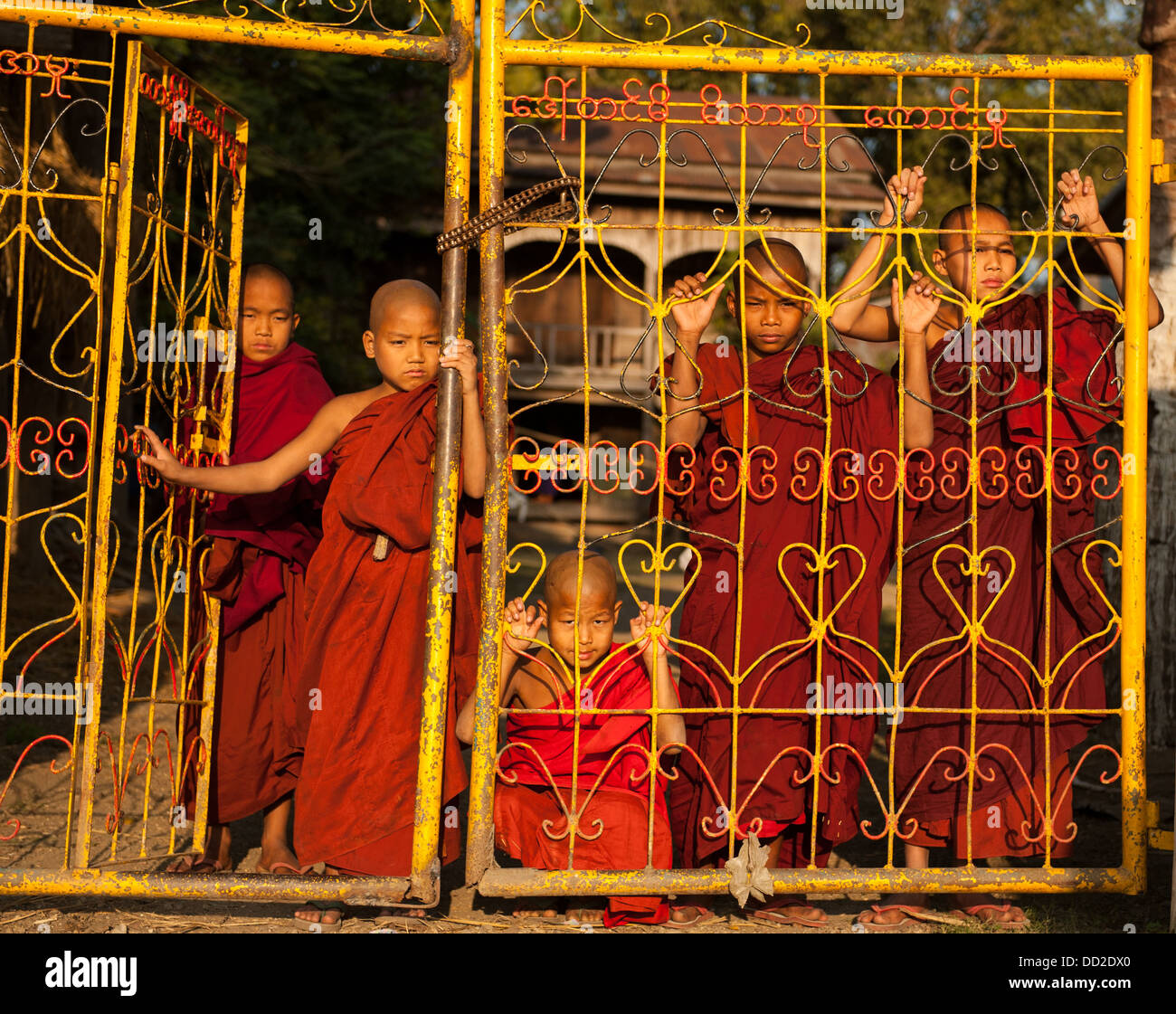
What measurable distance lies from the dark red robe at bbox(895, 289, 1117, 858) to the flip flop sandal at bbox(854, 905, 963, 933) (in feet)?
0.68

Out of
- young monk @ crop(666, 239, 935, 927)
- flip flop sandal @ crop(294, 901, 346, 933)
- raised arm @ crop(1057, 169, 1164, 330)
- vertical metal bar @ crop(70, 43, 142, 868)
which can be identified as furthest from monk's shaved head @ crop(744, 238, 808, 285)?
flip flop sandal @ crop(294, 901, 346, 933)

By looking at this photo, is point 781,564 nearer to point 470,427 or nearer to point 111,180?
point 470,427

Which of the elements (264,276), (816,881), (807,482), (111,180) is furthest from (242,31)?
(816,881)

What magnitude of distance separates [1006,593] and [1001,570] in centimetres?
8

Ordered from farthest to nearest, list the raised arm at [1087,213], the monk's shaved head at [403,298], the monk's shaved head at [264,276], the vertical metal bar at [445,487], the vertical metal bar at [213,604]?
the monk's shaved head at [264,276]
the vertical metal bar at [213,604]
the monk's shaved head at [403,298]
the raised arm at [1087,213]
the vertical metal bar at [445,487]

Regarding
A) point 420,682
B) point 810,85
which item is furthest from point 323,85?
point 810,85

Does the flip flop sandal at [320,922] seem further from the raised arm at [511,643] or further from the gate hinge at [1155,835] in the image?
the gate hinge at [1155,835]

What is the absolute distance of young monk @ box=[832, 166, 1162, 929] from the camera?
377 centimetres

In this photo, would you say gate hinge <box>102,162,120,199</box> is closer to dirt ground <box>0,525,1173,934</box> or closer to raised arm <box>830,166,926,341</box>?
dirt ground <box>0,525,1173,934</box>

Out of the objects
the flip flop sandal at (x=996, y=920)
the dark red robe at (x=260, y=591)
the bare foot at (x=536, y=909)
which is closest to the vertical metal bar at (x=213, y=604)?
the dark red robe at (x=260, y=591)

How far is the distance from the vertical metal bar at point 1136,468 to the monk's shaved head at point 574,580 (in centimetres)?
150

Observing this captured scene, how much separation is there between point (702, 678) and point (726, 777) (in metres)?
0.30

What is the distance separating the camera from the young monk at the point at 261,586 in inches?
163

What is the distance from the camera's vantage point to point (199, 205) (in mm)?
12188
